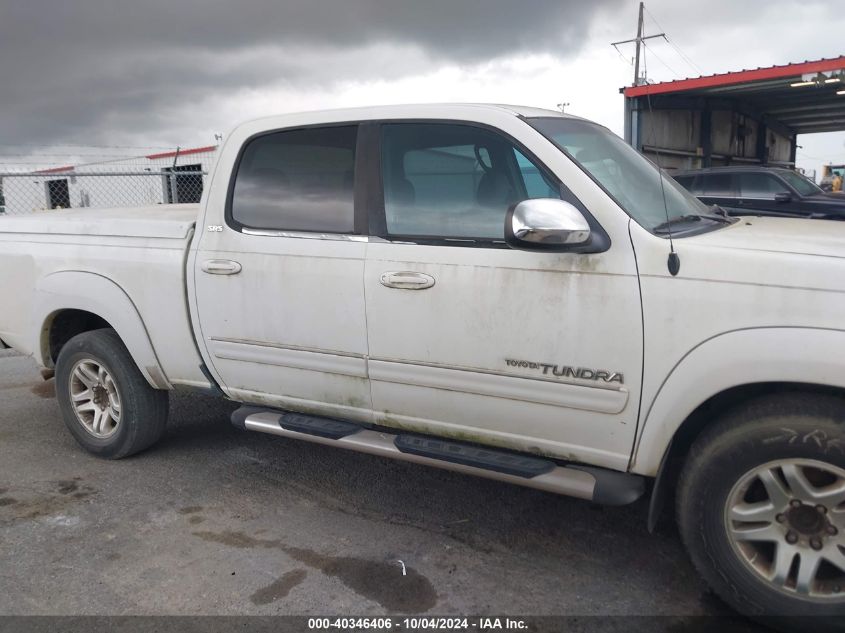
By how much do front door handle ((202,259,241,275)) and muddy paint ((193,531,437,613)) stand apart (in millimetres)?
1325

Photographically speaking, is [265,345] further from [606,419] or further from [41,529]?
[606,419]

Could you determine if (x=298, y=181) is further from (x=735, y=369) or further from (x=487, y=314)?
(x=735, y=369)

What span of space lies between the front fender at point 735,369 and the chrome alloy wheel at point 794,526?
1.01 feet

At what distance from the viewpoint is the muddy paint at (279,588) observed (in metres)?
3.06

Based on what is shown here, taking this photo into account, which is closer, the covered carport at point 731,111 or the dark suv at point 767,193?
the dark suv at point 767,193

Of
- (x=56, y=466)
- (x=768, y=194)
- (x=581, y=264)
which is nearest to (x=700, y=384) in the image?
(x=581, y=264)

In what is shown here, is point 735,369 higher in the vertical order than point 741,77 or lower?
lower

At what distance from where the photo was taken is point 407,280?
3.29 m

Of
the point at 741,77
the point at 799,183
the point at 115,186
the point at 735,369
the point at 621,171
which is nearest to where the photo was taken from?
the point at 735,369

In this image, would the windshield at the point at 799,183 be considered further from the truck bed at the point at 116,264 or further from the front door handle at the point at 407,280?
the front door handle at the point at 407,280

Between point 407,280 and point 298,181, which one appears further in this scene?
point 298,181

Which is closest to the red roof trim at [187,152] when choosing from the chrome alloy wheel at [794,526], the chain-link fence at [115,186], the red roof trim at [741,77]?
the chain-link fence at [115,186]

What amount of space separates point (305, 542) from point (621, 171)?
2304mm

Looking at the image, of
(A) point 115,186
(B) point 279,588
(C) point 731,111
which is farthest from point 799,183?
(A) point 115,186
